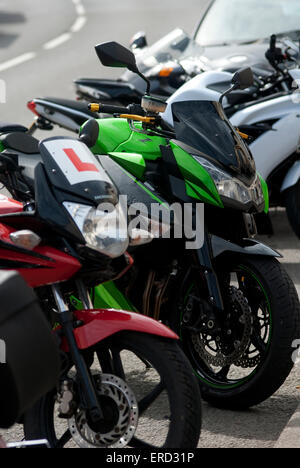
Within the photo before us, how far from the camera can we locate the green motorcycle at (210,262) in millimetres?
4555

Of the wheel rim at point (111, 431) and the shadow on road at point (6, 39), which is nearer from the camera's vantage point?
the wheel rim at point (111, 431)

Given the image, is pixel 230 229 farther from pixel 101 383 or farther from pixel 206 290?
pixel 101 383

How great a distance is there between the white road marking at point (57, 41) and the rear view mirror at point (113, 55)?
15.9 metres

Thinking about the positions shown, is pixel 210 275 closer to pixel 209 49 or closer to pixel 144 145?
pixel 144 145

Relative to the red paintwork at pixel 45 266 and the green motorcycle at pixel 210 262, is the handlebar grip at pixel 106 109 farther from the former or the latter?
the red paintwork at pixel 45 266

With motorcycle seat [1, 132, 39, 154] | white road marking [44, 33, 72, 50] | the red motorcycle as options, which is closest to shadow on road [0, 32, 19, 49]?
white road marking [44, 33, 72, 50]

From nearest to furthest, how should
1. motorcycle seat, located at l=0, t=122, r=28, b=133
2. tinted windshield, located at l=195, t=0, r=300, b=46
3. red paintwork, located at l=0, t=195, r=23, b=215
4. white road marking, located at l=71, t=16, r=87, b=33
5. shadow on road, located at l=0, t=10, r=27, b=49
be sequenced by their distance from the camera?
1. red paintwork, located at l=0, t=195, r=23, b=215
2. motorcycle seat, located at l=0, t=122, r=28, b=133
3. tinted windshield, located at l=195, t=0, r=300, b=46
4. shadow on road, located at l=0, t=10, r=27, b=49
5. white road marking, located at l=71, t=16, r=87, b=33

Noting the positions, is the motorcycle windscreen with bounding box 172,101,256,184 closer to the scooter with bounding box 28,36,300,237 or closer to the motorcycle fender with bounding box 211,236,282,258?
the motorcycle fender with bounding box 211,236,282,258

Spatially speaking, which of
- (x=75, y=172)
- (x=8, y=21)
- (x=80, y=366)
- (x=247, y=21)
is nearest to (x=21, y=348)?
(x=80, y=366)

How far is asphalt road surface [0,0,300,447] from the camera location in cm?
459

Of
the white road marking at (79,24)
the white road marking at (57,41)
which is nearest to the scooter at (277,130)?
the white road marking at (57,41)

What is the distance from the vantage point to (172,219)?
4.58 metres

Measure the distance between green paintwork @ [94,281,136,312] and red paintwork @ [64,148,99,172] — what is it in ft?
3.13

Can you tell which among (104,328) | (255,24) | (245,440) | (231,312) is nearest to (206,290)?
(231,312)
